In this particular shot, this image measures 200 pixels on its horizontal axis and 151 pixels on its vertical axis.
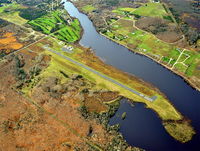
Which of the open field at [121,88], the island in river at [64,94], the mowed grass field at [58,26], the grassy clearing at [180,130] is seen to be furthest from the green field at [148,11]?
the grassy clearing at [180,130]

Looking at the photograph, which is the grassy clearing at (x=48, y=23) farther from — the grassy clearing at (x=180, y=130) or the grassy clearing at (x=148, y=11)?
the grassy clearing at (x=180, y=130)

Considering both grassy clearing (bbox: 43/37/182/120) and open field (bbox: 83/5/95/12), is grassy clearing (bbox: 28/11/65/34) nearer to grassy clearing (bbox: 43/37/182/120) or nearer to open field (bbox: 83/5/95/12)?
open field (bbox: 83/5/95/12)

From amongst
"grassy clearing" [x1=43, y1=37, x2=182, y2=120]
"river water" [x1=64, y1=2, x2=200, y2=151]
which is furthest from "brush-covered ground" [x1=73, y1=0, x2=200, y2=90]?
"grassy clearing" [x1=43, y1=37, x2=182, y2=120]

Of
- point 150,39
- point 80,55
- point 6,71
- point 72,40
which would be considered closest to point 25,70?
point 6,71

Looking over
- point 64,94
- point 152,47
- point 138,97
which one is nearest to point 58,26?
point 152,47

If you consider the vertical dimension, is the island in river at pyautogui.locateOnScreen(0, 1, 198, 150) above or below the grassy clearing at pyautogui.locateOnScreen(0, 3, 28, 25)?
above

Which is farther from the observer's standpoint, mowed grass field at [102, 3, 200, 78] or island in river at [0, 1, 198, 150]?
mowed grass field at [102, 3, 200, 78]
